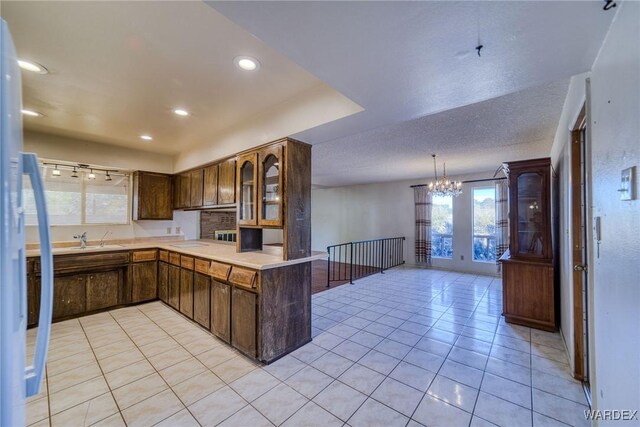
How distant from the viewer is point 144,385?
2078mm

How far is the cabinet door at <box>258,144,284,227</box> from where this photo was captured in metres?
2.70

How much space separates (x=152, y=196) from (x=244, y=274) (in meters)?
3.13

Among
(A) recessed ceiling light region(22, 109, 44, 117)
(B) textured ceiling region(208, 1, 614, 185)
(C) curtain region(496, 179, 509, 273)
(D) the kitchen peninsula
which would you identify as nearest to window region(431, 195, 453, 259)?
(C) curtain region(496, 179, 509, 273)

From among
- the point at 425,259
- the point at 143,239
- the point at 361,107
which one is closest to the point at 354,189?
the point at 425,259

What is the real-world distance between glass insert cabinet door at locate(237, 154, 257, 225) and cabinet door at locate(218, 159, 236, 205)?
0.26 m

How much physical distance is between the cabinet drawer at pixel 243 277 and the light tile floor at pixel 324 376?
73 cm

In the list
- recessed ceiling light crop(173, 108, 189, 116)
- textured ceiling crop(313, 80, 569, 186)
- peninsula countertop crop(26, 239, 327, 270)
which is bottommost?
peninsula countertop crop(26, 239, 327, 270)

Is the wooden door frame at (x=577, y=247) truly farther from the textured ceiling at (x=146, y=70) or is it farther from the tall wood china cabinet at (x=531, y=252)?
the textured ceiling at (x=146, y=70)

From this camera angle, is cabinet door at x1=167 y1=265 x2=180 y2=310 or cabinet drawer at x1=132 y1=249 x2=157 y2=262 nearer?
cabinet door at x1=167 y1=265 x2=180 y2=310

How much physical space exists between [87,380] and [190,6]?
2911mm

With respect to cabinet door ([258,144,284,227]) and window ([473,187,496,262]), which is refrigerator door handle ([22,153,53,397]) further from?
window ([473,187,496,262])

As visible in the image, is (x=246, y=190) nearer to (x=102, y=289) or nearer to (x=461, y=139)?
(x=102, y=289)

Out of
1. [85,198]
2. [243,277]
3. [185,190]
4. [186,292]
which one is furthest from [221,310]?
[85,198]

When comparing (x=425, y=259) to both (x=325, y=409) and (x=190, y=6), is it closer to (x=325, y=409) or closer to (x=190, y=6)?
(x=325, y=409)
